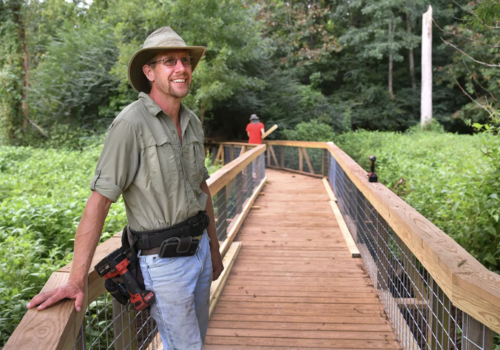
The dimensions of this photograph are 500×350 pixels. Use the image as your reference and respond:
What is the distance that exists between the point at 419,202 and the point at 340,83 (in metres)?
23.0

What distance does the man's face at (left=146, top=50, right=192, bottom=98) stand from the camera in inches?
89.0

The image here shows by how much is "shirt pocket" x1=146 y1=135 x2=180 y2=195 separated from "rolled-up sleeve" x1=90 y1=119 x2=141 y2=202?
7 centimetres

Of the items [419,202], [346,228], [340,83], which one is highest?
[340,83]

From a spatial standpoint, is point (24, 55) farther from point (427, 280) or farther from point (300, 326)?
point (427, 280)

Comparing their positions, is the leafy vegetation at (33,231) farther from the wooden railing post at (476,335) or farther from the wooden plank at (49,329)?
the wooden railing post at (476,335)

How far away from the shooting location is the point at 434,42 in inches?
1043

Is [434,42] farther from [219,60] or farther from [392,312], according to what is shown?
[392,312]

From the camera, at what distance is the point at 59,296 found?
1.67 meters

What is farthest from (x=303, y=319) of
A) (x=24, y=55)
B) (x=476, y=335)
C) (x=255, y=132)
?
(x=24, y=55)

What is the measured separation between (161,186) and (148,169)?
0.29 feet

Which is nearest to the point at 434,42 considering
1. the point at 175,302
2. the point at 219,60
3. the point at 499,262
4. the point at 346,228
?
the point at 219,60

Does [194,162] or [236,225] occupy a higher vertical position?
[194,162]

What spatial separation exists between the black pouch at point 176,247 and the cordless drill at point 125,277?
0.50 feet

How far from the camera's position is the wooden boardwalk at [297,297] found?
351 centimetres
